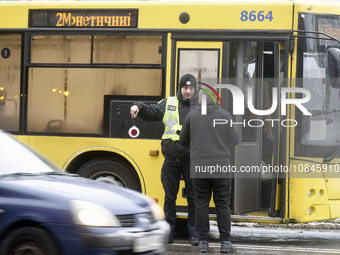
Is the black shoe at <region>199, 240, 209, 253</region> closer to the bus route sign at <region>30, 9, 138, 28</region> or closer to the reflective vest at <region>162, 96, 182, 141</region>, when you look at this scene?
the reflective vest at <region>162, 96, 182, 141</region>

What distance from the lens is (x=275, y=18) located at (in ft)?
22.9

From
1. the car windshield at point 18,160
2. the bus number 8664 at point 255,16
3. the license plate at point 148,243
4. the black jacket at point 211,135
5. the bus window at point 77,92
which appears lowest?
the license plate at point 148,243

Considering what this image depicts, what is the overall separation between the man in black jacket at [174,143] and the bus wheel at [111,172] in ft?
2.32

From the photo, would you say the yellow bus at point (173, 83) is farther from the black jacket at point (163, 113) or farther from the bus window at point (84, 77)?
the black jacket at point (163, 113)

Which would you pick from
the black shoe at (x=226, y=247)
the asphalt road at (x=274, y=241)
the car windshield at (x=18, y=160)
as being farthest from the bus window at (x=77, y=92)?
the car windshield at (x=18, y=160)

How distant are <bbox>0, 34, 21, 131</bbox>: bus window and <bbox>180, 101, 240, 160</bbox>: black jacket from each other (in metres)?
2.80

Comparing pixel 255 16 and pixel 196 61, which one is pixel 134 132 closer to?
pixel 196 61

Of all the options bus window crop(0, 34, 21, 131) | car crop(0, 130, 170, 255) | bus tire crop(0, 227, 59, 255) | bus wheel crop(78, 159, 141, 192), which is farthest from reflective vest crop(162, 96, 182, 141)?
bus tire crop(0, 227, 59, 255)

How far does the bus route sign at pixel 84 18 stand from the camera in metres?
7.33

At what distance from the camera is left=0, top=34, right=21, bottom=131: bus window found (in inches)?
296

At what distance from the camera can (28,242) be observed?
12.8 ft

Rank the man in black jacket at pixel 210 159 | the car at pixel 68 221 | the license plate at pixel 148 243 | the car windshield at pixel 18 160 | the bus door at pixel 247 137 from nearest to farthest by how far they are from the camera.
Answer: the car at pixel 68 221
the license plate at pixel 148 243
the car windshield at pixel 18 160
the man in black jacket at pixel 210 159
the bus door at pixel 247 137

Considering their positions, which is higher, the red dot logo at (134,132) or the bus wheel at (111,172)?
the red dot logo at (134,132)

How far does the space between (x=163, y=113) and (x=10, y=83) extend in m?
2.34
